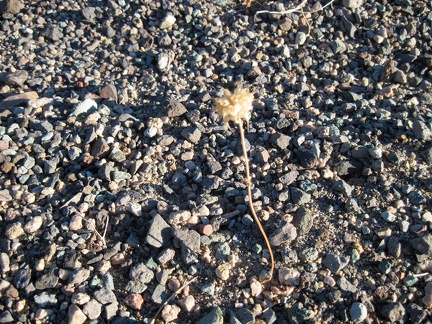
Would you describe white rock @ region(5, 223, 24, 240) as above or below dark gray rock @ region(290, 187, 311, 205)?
below

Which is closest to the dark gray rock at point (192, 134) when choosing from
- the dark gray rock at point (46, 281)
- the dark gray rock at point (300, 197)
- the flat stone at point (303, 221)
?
the dark gray rock at point (300, 197)

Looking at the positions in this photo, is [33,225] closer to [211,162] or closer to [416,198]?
[211,162]

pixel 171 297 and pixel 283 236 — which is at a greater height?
pixel 283 236

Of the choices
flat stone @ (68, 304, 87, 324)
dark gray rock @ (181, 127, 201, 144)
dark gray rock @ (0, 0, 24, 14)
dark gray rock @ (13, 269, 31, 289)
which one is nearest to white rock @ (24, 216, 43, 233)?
dark gray rock @ (13, 269, 31, 289)

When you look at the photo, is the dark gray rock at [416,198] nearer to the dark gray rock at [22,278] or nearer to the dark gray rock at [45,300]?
the dark gray rock at [45,300]

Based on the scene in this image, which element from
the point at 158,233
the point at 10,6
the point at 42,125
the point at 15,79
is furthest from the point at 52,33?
the point at 158,233

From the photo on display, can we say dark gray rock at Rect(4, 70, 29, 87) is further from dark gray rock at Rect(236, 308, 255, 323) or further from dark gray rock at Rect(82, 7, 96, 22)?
dark gray rock at Rect(236, 308, 255, 323)
